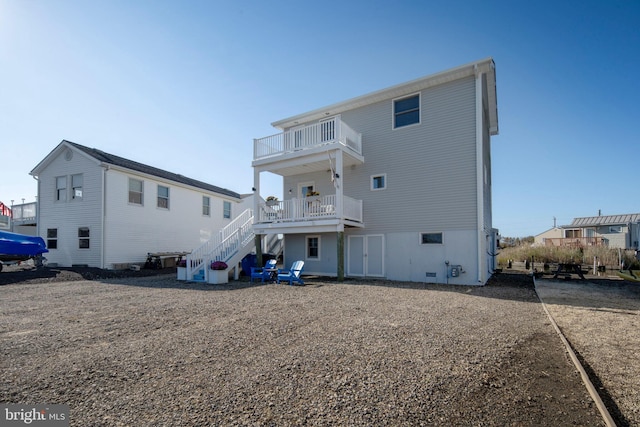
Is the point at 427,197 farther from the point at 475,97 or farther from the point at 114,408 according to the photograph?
the point at 114,408

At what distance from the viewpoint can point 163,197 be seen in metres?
19.2

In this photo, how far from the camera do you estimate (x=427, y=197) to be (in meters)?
12.7

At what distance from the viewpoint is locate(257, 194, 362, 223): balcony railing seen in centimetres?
1288

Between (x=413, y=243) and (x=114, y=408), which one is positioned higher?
(x=413, y=243)

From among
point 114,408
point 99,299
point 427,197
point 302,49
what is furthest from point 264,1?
point 114,408

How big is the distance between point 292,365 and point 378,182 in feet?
36.3

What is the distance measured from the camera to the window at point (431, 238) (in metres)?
12.4

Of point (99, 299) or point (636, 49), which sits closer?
point (99, 299)

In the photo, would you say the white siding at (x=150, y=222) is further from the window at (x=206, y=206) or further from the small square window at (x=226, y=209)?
the small square window at (x=226, y=209)

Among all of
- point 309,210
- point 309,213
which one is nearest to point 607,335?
point 309,213

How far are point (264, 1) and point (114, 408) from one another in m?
11.1

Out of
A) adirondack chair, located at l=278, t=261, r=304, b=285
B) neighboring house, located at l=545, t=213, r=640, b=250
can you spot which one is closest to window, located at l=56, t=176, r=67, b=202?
adirondack chair, located at l=278, t=261, r=304, b=285

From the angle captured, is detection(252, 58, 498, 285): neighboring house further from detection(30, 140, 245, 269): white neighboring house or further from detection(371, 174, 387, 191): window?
detection(30, 140, 245, 269): white neighboring house

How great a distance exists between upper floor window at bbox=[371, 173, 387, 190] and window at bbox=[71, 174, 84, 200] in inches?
607
